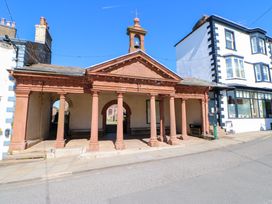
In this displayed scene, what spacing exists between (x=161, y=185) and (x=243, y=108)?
14269mm

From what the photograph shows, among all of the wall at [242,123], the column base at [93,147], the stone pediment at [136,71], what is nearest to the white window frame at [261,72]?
the wall at [242,123]

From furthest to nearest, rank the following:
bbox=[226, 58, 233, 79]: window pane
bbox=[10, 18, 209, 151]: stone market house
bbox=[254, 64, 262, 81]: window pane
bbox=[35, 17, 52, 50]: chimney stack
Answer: bbox=[254, 64, 262, 81]: window pane → bbox=[226, 58, 233, 79]: window pane → bbox=[35, 17, 52, 50]: chimney stack → bbox=[10, 18, 209, 151]: stone market house

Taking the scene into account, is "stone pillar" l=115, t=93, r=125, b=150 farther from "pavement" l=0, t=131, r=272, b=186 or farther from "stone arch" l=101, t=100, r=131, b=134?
"stone arch" l=101, t=100, r=131, b=134

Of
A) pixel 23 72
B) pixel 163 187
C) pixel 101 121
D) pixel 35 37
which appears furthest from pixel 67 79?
pixel 163 187

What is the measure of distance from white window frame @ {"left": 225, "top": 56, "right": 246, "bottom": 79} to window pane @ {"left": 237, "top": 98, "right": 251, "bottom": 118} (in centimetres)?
227

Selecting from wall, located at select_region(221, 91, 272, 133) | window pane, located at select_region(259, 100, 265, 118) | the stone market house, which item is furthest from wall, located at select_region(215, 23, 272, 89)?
the stone market house

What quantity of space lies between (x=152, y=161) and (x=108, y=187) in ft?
10.9

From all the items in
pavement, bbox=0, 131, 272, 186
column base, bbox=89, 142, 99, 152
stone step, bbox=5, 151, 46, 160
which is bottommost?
pavement, bbox=0, 131, 272, 186

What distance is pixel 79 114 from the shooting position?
13.3m

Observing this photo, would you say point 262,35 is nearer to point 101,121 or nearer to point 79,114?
point 101,121

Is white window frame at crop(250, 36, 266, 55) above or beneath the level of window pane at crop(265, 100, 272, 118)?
above

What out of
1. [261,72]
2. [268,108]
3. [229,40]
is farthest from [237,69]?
[268,108]

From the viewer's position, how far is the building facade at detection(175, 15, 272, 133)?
48.3ft

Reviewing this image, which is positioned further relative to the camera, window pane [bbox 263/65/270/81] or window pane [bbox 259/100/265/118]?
window pane [bbox 263/65/270/81]
